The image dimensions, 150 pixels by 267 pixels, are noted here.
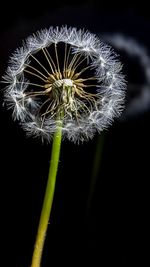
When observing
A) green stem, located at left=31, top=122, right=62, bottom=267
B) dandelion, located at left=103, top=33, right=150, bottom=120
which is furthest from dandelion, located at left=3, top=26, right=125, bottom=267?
dandelion, located at left=103, top=33, right=150, bottom=120

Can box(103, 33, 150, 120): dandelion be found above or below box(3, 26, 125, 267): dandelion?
above

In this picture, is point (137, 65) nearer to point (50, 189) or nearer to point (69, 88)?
point (69, 88)

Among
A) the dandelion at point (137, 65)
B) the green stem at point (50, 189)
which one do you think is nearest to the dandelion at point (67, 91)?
the green stem at point (50, 189)

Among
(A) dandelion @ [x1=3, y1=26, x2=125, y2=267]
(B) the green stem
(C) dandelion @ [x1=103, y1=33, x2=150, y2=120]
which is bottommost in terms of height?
(B) the green stem

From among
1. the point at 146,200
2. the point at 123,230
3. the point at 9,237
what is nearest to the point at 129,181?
the point at 146,200

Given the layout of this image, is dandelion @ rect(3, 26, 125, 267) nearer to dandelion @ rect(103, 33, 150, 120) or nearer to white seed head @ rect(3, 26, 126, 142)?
white seed head @ rect(3, 26, 126, 142)

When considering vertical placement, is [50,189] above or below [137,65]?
below

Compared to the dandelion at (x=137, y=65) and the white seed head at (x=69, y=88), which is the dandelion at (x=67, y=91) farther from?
the dandelion at (x=137, y=65)

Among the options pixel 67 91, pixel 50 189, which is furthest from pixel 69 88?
pixel 50 189
